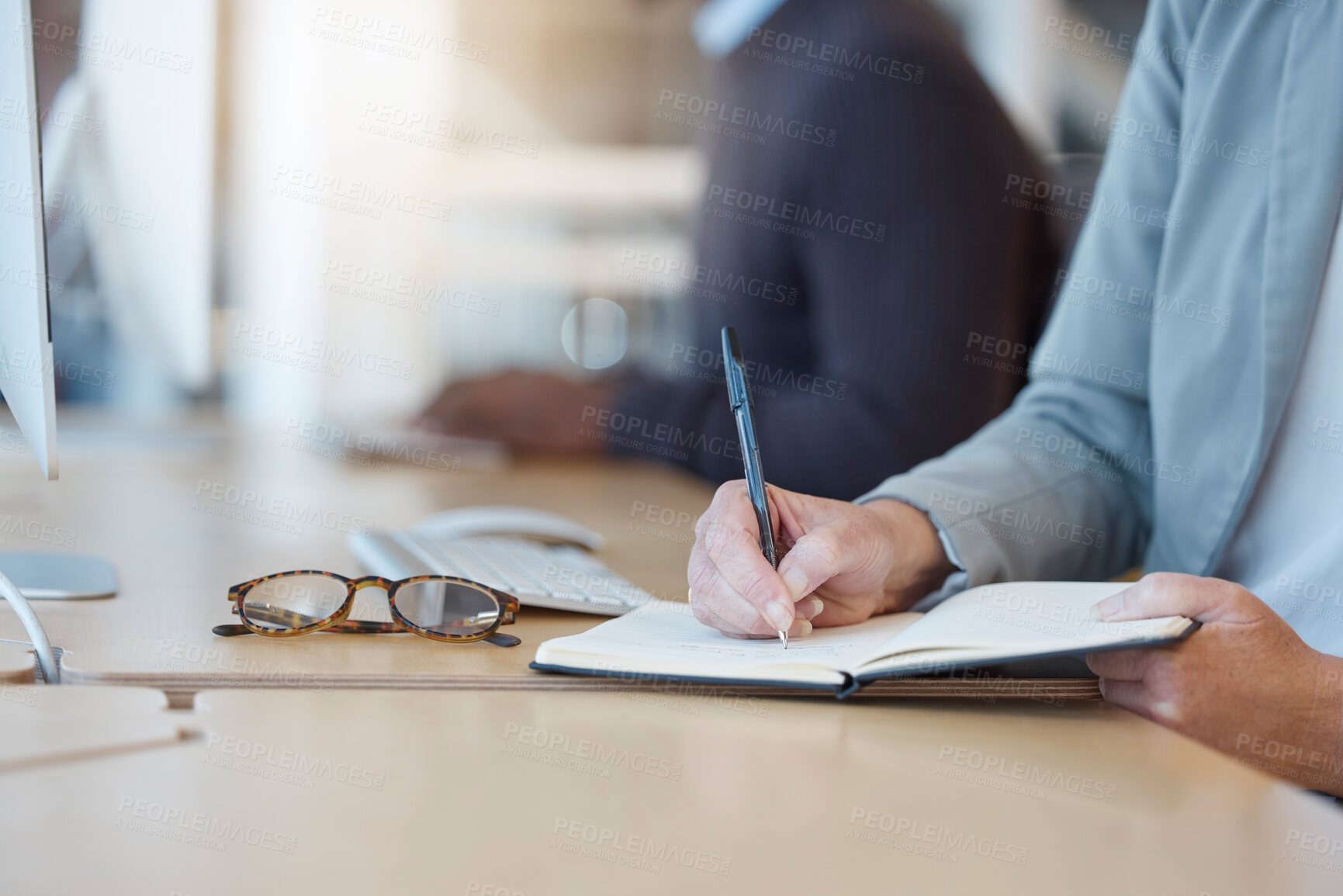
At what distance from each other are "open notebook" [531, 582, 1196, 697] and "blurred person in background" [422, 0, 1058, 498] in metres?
0.72

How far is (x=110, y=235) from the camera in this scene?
1296 millimetres

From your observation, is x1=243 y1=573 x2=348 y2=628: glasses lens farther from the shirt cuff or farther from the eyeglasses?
the shirt cuff

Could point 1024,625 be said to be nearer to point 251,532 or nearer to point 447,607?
point 447,607

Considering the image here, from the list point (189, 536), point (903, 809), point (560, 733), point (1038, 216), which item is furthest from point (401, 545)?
point (1038, 216)

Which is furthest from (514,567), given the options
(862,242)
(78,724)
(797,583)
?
(862,242)

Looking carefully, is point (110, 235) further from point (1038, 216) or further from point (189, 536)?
point (1038, 216)

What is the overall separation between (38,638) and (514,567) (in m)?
0.36

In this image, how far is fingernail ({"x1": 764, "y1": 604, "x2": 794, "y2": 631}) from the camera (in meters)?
0.56

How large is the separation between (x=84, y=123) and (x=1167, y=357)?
117 centimetres

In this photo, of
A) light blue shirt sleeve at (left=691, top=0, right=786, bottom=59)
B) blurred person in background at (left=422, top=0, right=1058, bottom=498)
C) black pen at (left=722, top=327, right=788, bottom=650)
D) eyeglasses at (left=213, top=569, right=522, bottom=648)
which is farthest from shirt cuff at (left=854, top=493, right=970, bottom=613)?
light blue shirt sleeve at (left=691, top=0, right=786, bottom=59)

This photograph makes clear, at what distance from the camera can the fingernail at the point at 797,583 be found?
Result: 592 millimetres

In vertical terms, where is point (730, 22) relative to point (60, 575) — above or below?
above

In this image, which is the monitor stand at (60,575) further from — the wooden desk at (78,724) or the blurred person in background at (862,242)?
the blurred person in background at (862,242)

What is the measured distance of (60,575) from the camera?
727mm
